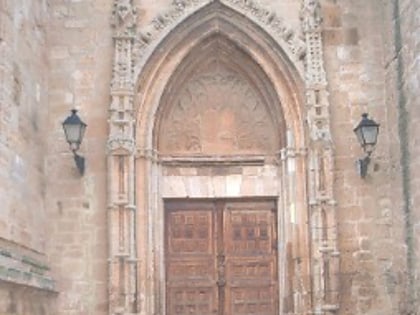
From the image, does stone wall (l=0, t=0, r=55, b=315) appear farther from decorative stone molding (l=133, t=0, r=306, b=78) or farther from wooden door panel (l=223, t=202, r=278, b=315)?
wooden door panel (l=223, t=202, r=278, b=315)

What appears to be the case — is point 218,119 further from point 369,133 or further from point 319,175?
point 369,133

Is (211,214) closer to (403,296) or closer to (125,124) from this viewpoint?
(125,124)

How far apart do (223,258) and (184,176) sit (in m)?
1.17

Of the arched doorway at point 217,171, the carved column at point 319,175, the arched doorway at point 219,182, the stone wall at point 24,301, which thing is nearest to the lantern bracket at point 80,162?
the arched doorway at point 217,171

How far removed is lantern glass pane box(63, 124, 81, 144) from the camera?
33.6ft

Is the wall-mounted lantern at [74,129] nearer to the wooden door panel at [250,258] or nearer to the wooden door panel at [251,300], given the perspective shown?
the wooden door panel at [250,258]

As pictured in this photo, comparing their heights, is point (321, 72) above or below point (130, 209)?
above

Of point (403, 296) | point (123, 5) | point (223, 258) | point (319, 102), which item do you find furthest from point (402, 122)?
point (123, 5)

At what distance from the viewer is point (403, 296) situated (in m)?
10.1

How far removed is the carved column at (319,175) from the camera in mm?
10211

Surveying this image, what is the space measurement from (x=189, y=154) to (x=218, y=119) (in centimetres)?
62

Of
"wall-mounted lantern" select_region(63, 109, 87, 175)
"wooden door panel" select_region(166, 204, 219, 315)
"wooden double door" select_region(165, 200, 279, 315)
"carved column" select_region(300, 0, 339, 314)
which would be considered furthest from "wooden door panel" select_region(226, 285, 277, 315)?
"wall-mounted lantern" select_region(63, 109, 87, 175)

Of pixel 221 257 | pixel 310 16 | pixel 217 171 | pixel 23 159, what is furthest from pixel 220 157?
pixel 23 159

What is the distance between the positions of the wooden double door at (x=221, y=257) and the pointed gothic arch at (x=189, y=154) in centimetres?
18
